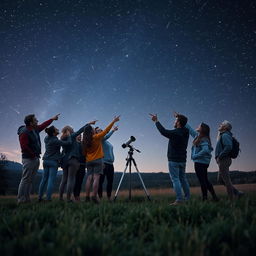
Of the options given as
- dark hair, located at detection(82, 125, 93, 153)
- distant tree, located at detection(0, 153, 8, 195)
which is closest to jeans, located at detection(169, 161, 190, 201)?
dark hair, located at detection(82, 125, 93, 153)

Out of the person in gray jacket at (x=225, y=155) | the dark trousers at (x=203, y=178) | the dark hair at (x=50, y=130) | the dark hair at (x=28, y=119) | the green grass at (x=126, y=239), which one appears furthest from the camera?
the dark hair at (x=50, y=130)

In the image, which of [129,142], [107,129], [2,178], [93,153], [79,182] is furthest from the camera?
[2,178]

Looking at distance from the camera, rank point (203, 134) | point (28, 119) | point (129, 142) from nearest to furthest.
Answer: point (28, 119), point (203, 134), point (129, 142)

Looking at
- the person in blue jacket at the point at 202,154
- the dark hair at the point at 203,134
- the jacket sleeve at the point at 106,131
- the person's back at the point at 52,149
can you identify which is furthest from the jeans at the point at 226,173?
the person's back at the point at 52,149

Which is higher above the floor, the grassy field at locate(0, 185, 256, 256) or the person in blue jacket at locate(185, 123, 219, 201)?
the person in blue jacket at locate(185, 123, 219, 201)

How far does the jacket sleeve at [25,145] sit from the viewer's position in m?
5.64

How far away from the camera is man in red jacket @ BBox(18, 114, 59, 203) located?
5625 mm

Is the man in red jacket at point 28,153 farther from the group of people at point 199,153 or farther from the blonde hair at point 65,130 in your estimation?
the group of people at point 199,153

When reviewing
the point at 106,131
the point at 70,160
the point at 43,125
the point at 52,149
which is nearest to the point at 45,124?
the point at 43,125

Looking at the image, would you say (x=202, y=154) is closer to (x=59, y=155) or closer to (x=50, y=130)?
(x=59, y=155)

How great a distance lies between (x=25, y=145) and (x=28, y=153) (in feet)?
0.88

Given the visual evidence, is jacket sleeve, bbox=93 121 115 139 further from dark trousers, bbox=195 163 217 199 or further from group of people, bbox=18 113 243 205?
dark trousers, bbox=195 163 217 199

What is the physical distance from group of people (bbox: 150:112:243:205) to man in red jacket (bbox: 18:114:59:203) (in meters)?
3.40

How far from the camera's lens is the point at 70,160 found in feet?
21.0
